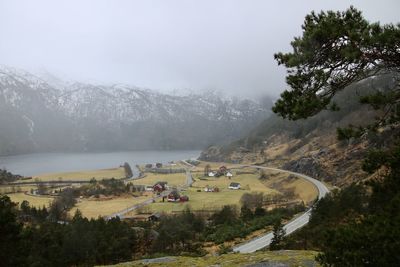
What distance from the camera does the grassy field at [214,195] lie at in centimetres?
8675

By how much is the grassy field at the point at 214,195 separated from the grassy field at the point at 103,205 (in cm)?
818

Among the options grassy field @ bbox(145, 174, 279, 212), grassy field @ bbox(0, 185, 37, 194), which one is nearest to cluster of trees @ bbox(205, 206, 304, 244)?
grassy field @ bbox(145, 174, 279, 212)

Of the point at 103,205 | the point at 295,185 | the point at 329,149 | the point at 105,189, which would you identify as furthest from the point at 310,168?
the point at 105,189

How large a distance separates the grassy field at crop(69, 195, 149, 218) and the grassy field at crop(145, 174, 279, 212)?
8.18 metres

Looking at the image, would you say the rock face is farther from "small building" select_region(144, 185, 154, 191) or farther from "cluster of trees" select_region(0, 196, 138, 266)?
"cluster of trees" select_region(0, 196, 138, 266)

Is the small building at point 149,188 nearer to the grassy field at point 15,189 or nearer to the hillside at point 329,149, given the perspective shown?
the grassy field at point 15,189

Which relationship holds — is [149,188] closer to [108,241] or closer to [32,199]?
[32,199]

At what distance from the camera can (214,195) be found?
10288 cm

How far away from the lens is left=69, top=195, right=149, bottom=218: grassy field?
85.9 meters

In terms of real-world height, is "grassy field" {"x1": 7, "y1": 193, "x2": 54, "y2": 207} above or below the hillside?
below

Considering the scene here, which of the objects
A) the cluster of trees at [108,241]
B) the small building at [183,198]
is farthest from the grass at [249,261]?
the small building at [183,198]

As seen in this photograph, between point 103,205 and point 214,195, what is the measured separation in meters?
29.6

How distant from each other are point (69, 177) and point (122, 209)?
82.9 meters

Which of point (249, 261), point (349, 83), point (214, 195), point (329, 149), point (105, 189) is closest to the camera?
point (349, 83)
